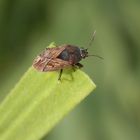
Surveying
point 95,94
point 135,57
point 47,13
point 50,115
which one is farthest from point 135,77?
point 50,115

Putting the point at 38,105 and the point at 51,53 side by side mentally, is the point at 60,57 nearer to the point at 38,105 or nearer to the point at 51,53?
the point at 51,53

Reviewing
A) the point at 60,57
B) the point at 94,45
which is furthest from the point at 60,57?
the point at 94,45

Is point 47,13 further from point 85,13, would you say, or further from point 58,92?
point 58,92

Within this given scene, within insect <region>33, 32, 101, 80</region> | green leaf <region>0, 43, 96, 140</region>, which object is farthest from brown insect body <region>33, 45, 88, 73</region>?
green leaf <region>0, 43, 96, 140</region>

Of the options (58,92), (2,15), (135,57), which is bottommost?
(58,92)

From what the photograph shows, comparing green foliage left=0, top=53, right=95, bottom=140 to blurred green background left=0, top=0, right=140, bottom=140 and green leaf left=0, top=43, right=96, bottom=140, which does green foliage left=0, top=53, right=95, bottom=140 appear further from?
blurred green background left=0, top=0, right=140, bottom=140

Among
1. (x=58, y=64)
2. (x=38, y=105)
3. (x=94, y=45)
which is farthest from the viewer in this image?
(x=94, y=45)

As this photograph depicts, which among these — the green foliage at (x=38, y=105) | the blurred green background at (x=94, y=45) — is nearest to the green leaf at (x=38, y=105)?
the green foliage at (x=38, y=105)
